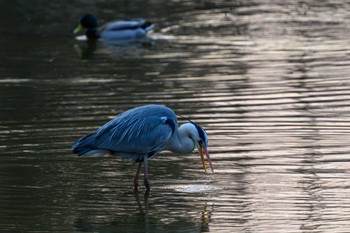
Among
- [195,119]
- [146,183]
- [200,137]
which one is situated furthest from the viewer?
[195,119]

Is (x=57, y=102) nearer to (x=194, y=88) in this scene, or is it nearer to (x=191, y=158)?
(x=194, y=88)

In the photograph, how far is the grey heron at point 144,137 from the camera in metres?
12.2

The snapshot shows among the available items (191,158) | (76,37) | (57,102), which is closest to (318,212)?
(191,158)

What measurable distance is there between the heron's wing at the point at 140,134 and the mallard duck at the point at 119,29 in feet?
46.8

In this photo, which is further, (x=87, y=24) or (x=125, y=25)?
(x=87, y=24)

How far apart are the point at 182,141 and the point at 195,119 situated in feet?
11.0

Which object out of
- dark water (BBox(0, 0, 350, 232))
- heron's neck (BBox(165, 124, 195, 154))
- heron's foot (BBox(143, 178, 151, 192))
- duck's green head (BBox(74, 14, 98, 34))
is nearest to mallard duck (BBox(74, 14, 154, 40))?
duck's green head (BBox(74, 14, 98, 34))

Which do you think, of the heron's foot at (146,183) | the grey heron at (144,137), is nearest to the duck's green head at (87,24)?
the grey heron at (144,137)

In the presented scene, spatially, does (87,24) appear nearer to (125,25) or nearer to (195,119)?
(125,25)

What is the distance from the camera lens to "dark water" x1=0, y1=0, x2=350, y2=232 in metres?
11.2

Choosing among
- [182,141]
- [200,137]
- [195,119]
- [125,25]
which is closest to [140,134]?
[182,141]

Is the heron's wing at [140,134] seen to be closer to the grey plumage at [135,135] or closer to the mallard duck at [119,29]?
the grey plumage at [135,135]

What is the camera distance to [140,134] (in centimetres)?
1227

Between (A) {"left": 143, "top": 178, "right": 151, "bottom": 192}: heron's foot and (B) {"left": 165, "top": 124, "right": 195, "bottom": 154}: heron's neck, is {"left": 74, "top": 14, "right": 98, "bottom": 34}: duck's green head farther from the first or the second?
(A) {"left": 143, "top": 178, "right": 151, "bottom": 192}: heron's foot
